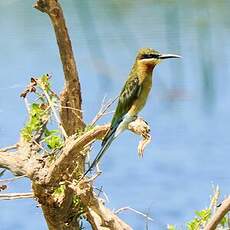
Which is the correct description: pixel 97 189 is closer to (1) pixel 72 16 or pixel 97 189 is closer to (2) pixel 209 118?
(2) pixel 209 118

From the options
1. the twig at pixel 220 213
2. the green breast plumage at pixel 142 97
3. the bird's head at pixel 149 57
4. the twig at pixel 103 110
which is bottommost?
the twig at pixel 220 213

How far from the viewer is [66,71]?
1897 millimetres

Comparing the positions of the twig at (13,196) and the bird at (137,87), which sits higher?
the bird at (137,87)

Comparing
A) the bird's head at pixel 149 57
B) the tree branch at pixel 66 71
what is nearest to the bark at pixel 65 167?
the tree branch at pixel 66 71

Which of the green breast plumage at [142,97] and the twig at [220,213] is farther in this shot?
the green breast plumage at [142,97]

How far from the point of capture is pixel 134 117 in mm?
1775

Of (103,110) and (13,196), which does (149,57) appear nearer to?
(103,110)

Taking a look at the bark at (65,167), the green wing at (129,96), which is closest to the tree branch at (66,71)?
the bark at (65,167)

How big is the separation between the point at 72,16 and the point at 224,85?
1.26m

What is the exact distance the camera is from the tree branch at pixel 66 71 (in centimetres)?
186

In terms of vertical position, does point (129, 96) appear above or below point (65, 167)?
above

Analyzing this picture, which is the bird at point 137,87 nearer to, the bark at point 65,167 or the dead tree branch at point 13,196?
the bark at point 65,167

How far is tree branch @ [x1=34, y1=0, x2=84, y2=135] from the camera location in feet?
6.09

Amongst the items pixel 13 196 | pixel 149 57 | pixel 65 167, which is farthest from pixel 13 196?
pixel 149 57
